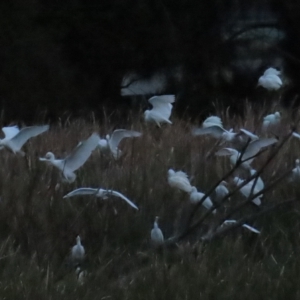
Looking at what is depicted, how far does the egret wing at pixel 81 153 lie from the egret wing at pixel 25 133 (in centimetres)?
22

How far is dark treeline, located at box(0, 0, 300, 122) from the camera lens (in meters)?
12.3

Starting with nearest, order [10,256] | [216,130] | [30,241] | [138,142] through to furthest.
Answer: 1. [10,256]
2. [30,241]
3. [216,130]
4. [138,142]

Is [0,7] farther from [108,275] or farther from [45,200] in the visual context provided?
[108,275]

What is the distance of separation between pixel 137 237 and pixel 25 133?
82 cm

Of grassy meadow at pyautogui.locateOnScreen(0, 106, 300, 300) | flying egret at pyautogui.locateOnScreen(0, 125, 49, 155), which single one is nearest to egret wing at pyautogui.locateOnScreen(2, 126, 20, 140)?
flying egret at pyautogui.locateOnScreen(0, 125, 49, 155)

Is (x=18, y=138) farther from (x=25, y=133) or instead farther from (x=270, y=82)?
(x=270, y=82)

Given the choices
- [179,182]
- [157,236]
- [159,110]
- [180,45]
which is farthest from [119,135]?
[180,45]

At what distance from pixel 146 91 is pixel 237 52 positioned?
4.24 ft

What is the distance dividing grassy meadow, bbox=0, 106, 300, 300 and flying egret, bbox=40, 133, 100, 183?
105 mm

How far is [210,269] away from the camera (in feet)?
13.1

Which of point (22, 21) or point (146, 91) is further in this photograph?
point (146, 91)

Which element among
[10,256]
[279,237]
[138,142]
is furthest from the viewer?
[138,142]

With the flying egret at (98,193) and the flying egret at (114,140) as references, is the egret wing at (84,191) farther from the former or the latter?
the flying egret at (114,140)

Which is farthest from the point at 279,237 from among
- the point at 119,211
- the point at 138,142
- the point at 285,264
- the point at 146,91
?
the point at 146,91
